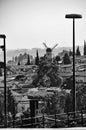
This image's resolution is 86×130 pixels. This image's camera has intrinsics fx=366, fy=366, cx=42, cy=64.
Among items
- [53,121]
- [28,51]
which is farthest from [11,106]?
[28,51]

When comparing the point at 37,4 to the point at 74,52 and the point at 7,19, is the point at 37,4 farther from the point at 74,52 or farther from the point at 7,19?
the point at 74,52

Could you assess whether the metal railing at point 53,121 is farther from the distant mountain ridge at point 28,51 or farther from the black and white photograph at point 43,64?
the distant mountain ridge at point 28,51

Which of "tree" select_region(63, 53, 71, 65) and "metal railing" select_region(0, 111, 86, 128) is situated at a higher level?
"tree" select_region(63, 53, 71, 65)

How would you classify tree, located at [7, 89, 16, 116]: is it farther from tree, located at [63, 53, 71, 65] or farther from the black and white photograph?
tree, located at [63, 53, 71, 65]

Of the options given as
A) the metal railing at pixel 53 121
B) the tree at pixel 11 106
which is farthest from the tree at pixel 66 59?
the tree at pixel 11 106

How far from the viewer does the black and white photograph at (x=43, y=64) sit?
3783 millimetres

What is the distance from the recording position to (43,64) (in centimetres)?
384

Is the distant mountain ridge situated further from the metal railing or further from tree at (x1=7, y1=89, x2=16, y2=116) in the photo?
the metal railing

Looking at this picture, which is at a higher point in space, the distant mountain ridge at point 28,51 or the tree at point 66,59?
the distant mountain ridge at point 28,51

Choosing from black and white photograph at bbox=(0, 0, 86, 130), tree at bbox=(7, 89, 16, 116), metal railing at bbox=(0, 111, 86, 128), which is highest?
black and white photograph at bbox=(0, 0, 86, 130)

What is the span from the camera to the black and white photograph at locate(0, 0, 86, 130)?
3783 millimetres

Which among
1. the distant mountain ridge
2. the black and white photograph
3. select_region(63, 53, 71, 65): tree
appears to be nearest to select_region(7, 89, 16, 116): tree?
the black and white photograph

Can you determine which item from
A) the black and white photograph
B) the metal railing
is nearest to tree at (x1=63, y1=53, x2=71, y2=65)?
the black and white photograph

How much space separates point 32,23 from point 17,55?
376mm
